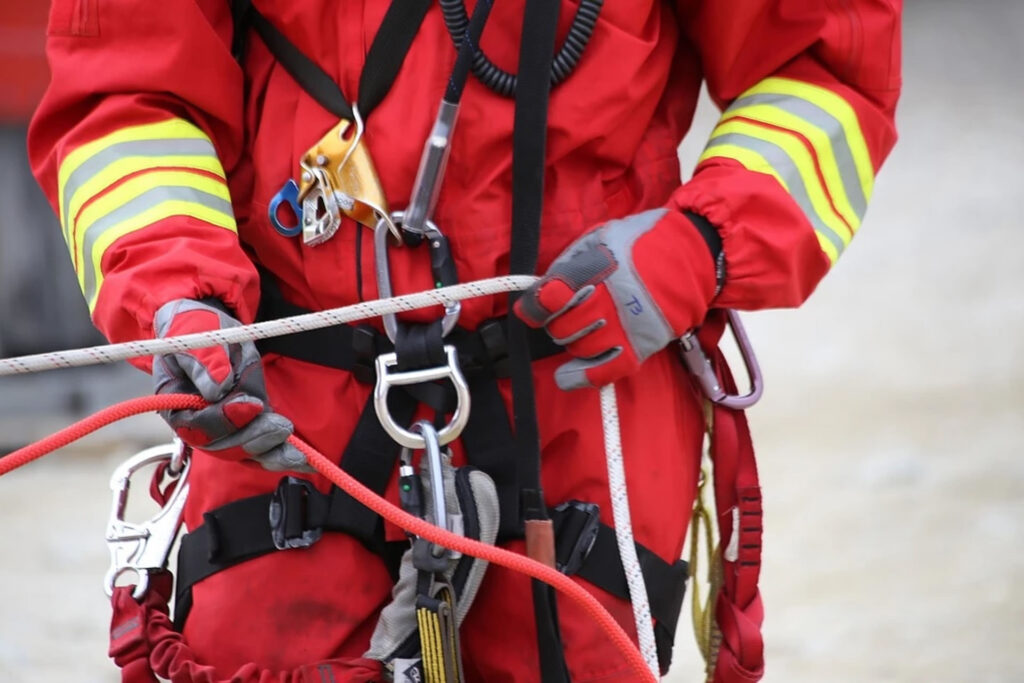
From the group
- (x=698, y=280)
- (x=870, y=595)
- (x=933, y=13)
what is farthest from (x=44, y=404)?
(x=933, y=13)

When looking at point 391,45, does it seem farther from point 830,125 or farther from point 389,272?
point 830,125

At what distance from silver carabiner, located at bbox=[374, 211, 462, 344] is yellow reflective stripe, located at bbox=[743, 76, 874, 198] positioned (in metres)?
0.48

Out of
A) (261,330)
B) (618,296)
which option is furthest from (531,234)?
(261,330)

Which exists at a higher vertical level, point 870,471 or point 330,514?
point 870,471

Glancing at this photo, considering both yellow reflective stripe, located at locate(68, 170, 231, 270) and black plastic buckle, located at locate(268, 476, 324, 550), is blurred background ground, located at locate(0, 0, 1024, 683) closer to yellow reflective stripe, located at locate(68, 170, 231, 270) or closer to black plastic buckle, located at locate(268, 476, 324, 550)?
black plastic buckle, located at locate(268, 476, 324, 550)

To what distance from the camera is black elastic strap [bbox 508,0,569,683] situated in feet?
5.07

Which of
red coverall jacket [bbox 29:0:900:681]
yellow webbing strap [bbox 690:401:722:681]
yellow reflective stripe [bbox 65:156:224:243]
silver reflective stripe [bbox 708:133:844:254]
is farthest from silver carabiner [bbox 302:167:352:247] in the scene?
yellow webbing strap [bbox 690:401:722:681]

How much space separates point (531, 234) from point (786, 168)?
351 millimetres

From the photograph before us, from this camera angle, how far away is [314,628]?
5.45 feet

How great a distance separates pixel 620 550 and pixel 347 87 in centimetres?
64

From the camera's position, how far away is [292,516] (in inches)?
64.7

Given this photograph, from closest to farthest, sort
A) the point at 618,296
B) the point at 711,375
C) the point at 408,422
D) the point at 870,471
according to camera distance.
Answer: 1. the point at 618,296
2. the point at 408,422
3. the point at 711,375
4. the point at 870,471

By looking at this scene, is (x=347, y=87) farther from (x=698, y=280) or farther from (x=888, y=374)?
(x=888, y=374)

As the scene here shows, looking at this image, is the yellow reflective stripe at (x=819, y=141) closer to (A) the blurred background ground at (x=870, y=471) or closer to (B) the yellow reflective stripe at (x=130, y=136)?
(B) the yellow reflective stripe at (x=130, y=136)
